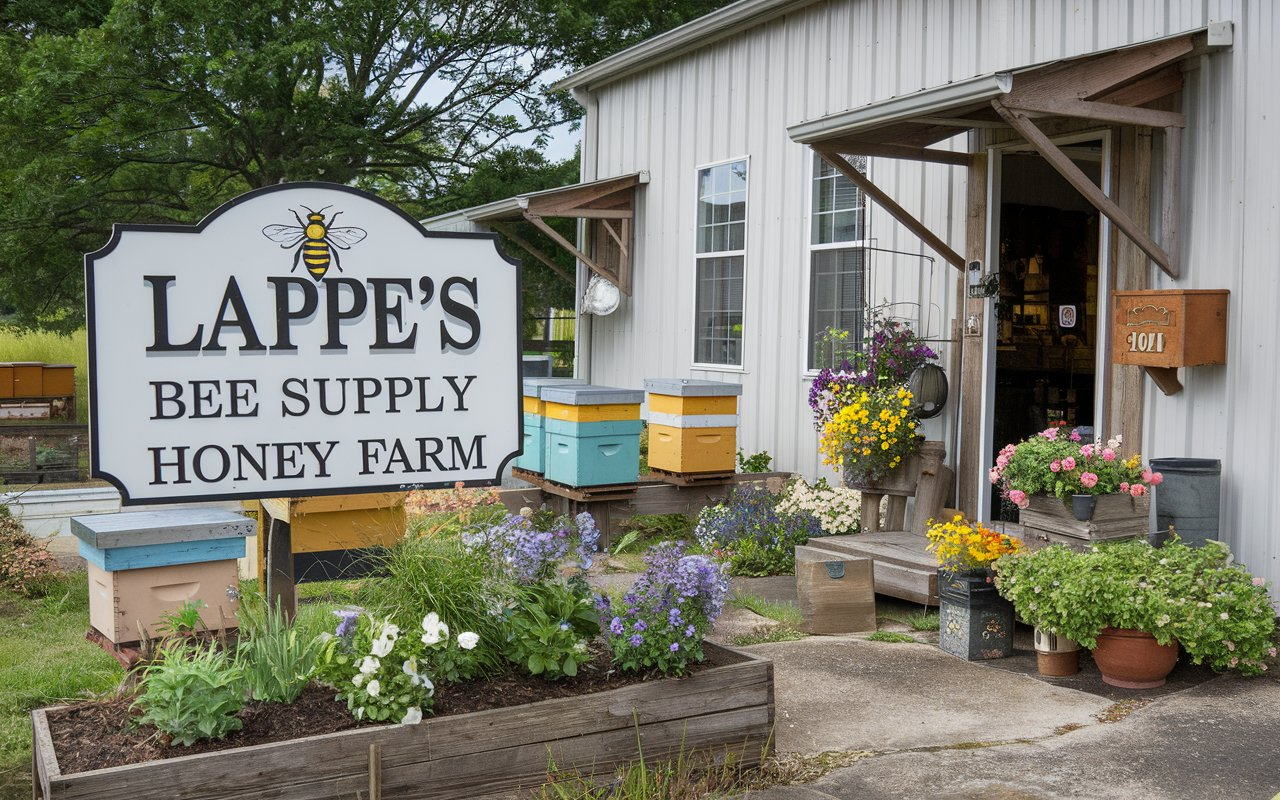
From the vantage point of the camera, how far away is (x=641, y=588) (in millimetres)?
4277

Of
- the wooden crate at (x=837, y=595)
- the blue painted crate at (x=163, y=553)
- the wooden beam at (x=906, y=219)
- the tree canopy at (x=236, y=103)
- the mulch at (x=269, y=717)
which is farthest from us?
the tree canopy at (x=236, y=103)

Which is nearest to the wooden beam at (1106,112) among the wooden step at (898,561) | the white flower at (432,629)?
the wooden step at (898,561)

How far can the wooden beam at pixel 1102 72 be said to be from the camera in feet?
20.0

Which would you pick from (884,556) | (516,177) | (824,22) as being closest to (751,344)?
(824,22)

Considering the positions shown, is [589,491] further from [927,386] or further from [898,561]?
[898,561]

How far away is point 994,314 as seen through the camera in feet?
25.6

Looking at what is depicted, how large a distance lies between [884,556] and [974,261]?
7.11ft

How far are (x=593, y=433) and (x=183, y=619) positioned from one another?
5.25 m

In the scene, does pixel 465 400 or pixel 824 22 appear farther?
pixel 824 22

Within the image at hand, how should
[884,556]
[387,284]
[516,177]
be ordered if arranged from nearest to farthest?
[387,284] < [884,556] < [516,177]

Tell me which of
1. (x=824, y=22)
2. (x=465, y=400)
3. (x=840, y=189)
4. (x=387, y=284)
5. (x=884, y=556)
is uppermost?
(x=824, y=22)

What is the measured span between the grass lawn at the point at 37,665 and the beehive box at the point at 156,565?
36cm

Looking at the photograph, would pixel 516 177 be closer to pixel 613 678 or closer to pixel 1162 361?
pixel 1162 361

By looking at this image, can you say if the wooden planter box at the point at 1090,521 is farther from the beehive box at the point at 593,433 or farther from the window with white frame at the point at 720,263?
the window with white frame at the point at 720,263
